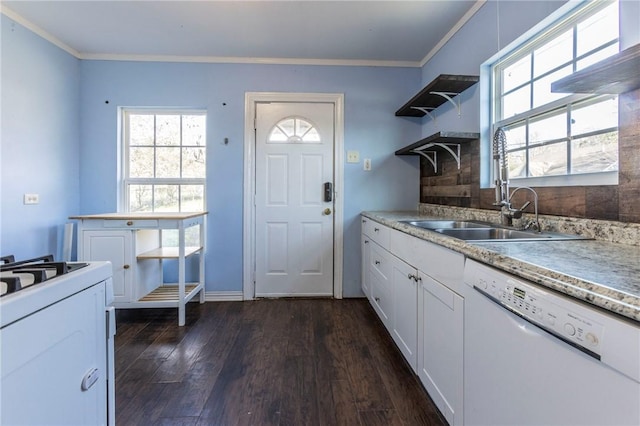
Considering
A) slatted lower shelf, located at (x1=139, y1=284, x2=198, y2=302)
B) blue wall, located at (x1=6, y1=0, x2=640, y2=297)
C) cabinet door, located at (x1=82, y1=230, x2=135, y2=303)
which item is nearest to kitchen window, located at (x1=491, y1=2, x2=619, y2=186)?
blue wall, located at (x1=6, y1=0, x2=640, y2=297)

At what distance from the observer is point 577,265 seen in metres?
0.77

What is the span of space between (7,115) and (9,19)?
0.73 m

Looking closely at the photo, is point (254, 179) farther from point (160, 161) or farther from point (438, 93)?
point (438, 93)

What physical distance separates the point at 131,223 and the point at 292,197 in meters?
1.41

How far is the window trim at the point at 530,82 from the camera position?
1351 millimetres

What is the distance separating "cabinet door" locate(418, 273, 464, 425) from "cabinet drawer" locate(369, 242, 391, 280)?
20.9 inches

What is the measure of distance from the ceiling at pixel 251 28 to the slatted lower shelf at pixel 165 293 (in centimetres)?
221

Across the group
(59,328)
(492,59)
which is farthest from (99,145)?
(492,59)

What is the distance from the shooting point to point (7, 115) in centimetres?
224

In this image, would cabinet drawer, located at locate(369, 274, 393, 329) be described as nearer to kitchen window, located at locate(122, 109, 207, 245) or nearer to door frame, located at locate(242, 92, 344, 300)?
door frame, located at locate(242, 92, 344, 300)

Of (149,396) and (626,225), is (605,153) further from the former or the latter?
(149,396)

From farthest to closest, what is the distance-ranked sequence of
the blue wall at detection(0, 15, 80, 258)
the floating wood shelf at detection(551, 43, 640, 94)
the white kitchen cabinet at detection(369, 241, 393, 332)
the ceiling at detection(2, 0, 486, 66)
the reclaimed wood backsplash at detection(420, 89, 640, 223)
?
the blue wall at detection(0, 15, 80, 258) < the ceiling at detection(2, 0, 486, 66) < the white kitchen cabinet at detection(369, 241, 393, 332) < the reclaimed wood backsplash at detection(420, 89, 640, 223) < the floating wood shelf at detection(551, 43, 640, 94)

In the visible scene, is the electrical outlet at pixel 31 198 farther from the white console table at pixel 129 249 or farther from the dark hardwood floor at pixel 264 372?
the dark hardwood floor at pixel 264 372

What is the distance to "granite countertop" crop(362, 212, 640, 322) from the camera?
0.58 m
